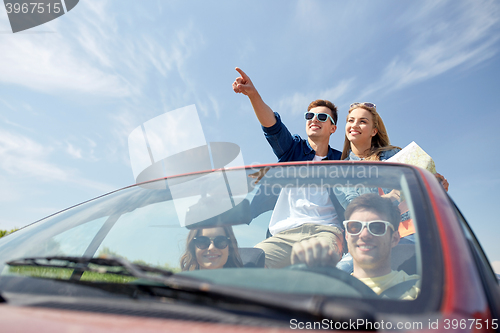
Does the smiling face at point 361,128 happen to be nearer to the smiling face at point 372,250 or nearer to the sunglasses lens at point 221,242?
the smiling face at point 372,250

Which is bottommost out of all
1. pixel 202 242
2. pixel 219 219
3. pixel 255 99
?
pixel 202 242

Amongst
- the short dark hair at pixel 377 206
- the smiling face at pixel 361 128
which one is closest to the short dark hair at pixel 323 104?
the smiling face at pixel 361 128

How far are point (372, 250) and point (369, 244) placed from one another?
0.03 m

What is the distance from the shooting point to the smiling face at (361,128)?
130 inches

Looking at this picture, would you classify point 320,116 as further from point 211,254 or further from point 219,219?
point 211,254

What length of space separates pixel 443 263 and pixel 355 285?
0.24 metres

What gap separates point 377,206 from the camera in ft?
4.71

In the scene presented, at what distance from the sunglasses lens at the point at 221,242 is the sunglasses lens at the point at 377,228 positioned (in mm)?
725

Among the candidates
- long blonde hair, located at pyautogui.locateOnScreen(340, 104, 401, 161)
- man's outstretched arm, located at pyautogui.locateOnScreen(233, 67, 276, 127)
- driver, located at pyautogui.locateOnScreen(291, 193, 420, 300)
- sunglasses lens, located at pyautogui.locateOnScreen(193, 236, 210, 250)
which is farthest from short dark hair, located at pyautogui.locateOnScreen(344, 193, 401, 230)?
long blonde hair, located at pyautogui.locateOnScreen(340, 104, 401, 161)

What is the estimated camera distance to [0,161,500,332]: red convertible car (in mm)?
685

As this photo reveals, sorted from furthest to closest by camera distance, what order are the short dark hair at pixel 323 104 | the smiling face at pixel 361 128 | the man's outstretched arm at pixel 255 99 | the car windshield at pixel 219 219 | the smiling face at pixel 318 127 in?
the short dark hair at pixel 323 104 → the smiling face at pixel 318 127 → the smiling face at pixel 361 128 → the man's outstretched arm at pixel 255 99 → the car windshield at pixel 219 219

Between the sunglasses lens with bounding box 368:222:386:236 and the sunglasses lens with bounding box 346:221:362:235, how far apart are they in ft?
0.23

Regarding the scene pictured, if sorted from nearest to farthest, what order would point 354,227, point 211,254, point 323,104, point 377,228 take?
point 377,228
point 354,227
point 211,254
point 323,104

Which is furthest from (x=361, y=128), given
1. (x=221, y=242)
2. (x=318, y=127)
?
(x=221, y=242)
